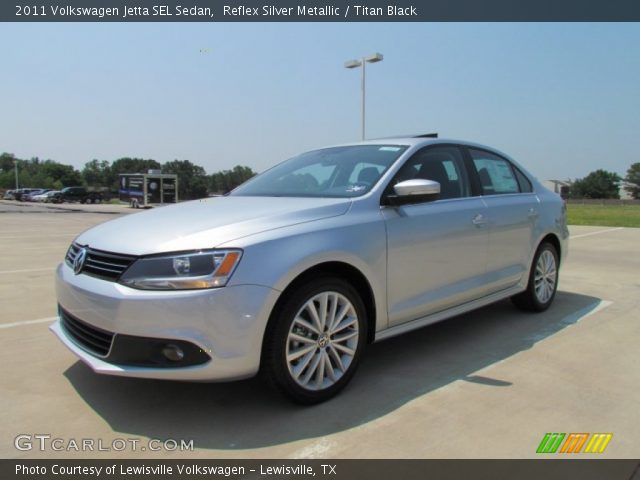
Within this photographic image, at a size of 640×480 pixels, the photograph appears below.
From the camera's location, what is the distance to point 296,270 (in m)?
2.66

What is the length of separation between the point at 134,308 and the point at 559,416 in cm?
238

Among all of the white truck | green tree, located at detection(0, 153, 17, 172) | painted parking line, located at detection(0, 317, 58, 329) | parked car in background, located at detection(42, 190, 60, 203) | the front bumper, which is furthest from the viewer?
green tree, located at detection(0, 153, 17, 172)

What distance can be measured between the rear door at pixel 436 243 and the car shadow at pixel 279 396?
1.28 feet

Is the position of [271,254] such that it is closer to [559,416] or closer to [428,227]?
[428,227]

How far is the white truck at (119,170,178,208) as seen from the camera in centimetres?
3616

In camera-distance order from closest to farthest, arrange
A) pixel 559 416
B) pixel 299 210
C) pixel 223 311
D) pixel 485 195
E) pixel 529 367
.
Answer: pixel 223 311
pixel 559 416
pixel 299 210
pixel 529 367
pixel 485 195

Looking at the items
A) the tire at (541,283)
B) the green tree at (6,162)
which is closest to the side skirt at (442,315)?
the tire at (541,283)

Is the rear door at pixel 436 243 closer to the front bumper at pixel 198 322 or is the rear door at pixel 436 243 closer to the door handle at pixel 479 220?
the door handle at pixel 479 220

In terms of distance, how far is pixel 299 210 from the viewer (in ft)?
9.64

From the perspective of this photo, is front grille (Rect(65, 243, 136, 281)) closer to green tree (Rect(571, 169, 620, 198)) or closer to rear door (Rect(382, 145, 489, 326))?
rear door (Rect(382, 145, 489, 326))

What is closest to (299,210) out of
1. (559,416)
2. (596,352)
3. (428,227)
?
(428,227)

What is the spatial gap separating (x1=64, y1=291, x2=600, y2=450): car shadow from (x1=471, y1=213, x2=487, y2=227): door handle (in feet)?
3.16
